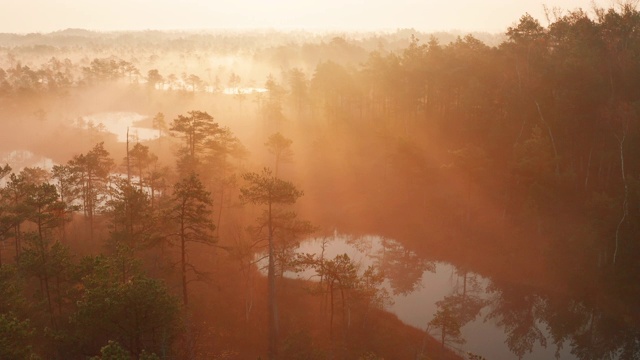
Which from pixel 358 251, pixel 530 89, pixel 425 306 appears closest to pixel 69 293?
pixel 425 306

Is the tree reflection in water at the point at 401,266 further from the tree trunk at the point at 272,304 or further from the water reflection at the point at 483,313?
the tree trunk at the point at 272,304

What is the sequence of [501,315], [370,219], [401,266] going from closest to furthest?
[501,315] < [401,266] < [370,219]

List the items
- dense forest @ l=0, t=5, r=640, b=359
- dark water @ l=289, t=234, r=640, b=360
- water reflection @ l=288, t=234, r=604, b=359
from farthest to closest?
dark water @ l=289, t=234, r=640, b=360 → water reflection @ l=288, t=234, r=604, b=359 → dense forest @ l=0, t=5, r=640, b=359

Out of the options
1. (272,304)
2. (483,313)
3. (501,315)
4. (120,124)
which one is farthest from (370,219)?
(120,124)

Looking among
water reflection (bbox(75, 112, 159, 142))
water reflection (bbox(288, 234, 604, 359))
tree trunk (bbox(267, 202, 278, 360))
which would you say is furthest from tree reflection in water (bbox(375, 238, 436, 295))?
water reflection (bbox(75, 112, 159, 142))

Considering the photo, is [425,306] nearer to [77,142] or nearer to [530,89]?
[530,89]

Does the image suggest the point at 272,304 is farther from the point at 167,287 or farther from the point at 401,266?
the point at 401,266

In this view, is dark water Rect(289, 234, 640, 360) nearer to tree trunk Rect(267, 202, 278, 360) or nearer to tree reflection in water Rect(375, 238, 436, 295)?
tree reflection in water Rect(375, 238, 436, 295)

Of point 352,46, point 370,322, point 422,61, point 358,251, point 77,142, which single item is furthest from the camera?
point 352,46

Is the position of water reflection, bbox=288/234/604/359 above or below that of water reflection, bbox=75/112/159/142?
below
